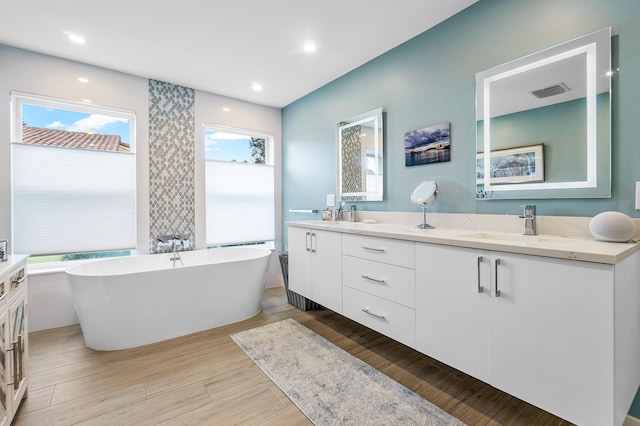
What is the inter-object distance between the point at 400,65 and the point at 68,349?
3.70 meters

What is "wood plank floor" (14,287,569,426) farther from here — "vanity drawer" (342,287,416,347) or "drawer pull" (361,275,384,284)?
"drawer pull" (361,275,384,284)

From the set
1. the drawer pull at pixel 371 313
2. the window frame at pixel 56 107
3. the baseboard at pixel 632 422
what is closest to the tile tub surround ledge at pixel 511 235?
the drawer pull at pixel 371 313

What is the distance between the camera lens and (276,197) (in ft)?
14.4

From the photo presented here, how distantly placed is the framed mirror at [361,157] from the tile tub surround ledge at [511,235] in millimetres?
374

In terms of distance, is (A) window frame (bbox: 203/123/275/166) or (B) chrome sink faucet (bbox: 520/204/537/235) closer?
(B) chrome sink faucet (bbox: 520/204/537/235)

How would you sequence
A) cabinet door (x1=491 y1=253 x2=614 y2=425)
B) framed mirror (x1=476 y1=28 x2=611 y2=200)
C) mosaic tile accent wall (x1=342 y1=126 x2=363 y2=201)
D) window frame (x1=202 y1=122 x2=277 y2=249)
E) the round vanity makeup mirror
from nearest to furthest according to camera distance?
cabinet door (x1=491 y1=253 x2=614 y2=425), framed mirror (x1=476 y1=28 x2=611 y2=200), the round vanity makeup mirror, mosaic tile accent wall (x1=342 y1=126 x2=363 y2=201), window frame (x1=202 y1=122 x2=277 y2=249)

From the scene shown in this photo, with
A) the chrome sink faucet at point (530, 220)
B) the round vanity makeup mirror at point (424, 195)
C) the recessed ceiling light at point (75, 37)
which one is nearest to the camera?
the chrome sink faucet at point (530, 220)

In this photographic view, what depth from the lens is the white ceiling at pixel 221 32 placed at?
2.14 m

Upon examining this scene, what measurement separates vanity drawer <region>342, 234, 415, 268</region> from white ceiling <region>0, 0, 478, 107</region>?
169 centimetres

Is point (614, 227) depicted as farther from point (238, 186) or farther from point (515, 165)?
point (238, 186)

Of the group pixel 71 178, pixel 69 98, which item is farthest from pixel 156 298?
pixel 69 98

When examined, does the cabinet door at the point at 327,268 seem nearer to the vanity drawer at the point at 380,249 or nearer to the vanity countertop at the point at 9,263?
the vanity drawer at the point at 380,249

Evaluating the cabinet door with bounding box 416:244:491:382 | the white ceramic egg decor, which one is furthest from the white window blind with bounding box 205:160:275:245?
the white ceramic egg decor

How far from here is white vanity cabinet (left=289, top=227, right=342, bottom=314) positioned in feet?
8.23
